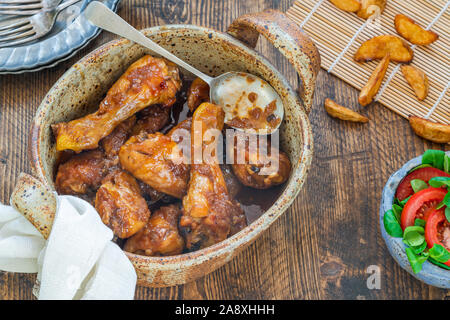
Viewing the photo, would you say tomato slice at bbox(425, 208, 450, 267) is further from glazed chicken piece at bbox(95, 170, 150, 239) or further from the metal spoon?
glazed chicken piece at bbox(95, 170, 150, 239)

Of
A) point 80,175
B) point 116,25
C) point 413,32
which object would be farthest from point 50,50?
point 413,32

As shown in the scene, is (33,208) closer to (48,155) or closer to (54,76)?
(48,155)

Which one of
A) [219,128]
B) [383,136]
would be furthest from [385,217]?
[219,128]

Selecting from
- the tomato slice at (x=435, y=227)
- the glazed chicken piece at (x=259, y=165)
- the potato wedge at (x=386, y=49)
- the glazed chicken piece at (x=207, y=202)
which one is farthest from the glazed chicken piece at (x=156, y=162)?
the potato wedge at (x=386, y=49)

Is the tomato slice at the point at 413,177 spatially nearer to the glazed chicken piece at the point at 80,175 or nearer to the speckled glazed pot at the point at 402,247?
the speckled glazed pot at the point at 402,247

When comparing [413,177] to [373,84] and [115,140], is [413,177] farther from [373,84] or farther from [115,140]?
[115,140]

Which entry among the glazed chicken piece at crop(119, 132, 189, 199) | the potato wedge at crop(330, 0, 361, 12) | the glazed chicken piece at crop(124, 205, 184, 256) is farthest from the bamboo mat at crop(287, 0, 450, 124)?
the glazed chicken piece at crop(124, 205, 184, 256)
